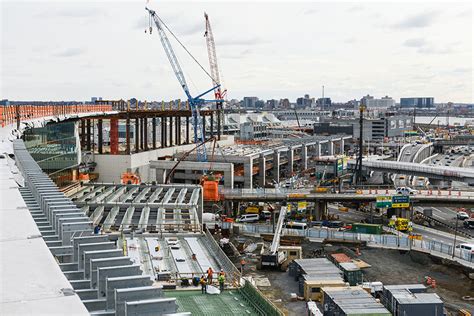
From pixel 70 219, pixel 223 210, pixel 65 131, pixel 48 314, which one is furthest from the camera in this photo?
pixel 223 210

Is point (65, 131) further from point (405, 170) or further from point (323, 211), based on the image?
point (405, 170)

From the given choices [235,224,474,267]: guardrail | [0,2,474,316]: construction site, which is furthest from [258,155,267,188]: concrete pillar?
[235,224,474,267]: guardrail

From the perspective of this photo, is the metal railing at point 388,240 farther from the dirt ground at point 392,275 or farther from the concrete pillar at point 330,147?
A: the concrete pillar at point 330,147

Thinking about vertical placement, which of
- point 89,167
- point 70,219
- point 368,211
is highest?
point 70,219

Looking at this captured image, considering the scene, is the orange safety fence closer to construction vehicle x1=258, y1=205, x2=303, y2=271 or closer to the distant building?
construction vehicle x1=258, y1=205, x2=303, y2=271

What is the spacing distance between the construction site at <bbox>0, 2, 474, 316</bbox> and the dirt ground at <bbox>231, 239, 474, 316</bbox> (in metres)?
0.12

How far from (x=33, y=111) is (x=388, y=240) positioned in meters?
27.4

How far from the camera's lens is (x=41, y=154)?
38.6m

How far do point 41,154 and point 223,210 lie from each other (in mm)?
24409

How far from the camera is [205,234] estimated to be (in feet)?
89.8

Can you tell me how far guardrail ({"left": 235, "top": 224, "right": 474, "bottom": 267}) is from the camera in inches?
1393

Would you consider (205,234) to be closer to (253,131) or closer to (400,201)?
(400,201)

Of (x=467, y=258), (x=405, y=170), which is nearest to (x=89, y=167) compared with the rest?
(x=405, y=170)

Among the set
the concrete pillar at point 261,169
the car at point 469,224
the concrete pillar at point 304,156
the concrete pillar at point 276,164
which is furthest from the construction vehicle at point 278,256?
the concrete pillar at point 304,156
